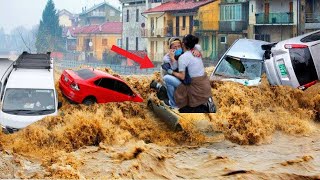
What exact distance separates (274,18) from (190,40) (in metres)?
28.5

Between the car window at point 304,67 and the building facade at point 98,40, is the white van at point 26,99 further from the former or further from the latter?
the building facade at point 98,40

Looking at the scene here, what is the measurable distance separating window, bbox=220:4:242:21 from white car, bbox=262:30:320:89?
79.0 feet

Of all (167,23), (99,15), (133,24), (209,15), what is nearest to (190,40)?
(209,15)

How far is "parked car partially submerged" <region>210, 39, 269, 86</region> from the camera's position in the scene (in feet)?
57.2

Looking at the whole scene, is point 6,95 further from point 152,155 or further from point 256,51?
point 256,51

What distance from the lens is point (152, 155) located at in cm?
1235

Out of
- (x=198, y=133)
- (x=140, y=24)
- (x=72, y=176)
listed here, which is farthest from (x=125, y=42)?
(x=72, y=176)

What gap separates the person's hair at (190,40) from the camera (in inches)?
402

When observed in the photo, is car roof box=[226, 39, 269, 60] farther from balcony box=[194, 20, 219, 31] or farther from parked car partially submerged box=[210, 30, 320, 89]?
balcony box=[194, 20, 219, 31]

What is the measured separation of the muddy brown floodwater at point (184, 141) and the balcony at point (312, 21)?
1926 centimetres

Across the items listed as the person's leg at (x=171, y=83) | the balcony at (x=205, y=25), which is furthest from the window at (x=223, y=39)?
the person's leg at (x=171, y=83)

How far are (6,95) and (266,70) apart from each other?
23.6 ft

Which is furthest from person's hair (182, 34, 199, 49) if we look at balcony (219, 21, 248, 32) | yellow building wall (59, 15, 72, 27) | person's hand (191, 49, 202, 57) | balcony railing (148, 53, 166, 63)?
yellow building wall (59, 15, 72, 27)

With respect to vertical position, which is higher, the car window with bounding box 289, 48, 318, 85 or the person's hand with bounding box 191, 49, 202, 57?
the person's hand with bounding box 191, 49, 202, 57
